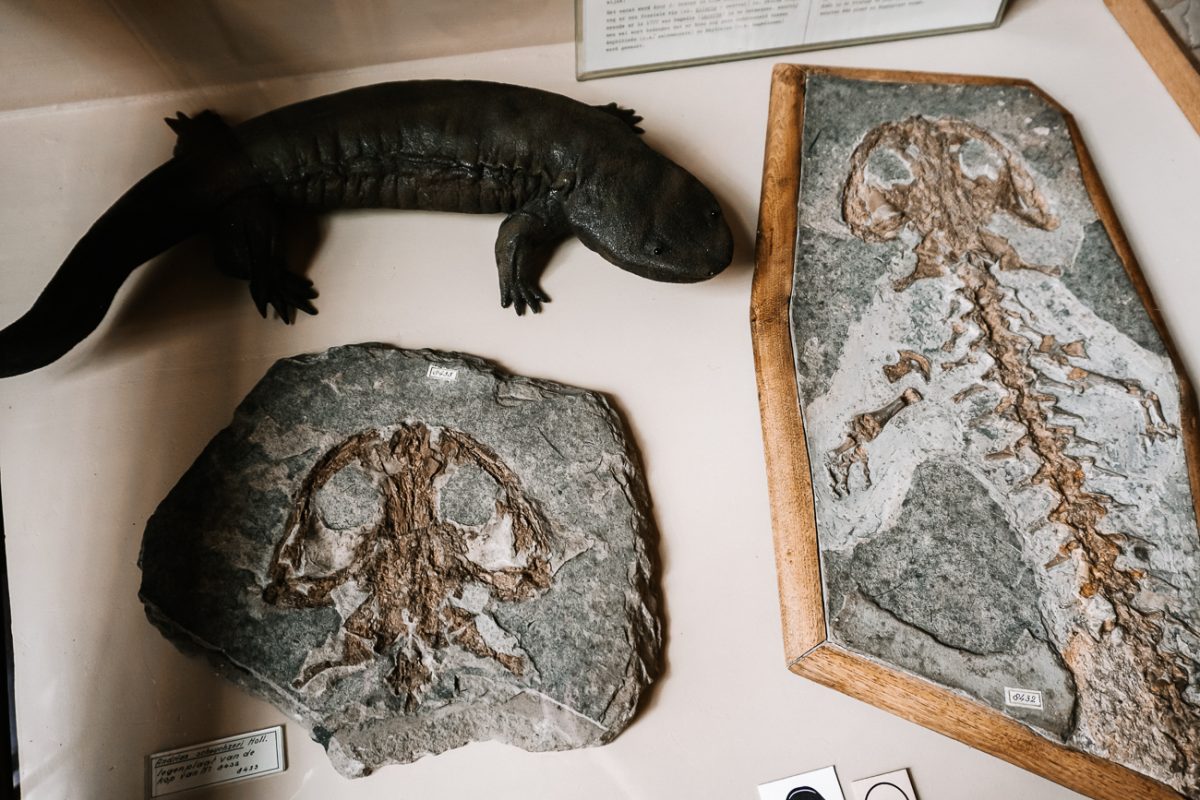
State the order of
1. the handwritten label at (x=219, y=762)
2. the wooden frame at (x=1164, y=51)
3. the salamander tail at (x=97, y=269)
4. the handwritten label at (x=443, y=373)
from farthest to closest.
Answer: the wooden frame at (x=1164, y=51)
the handwritten label at (x=443, y=373)
the salamander tail at (x=97, y=269)
the handwritten label at (x=219, y=762)

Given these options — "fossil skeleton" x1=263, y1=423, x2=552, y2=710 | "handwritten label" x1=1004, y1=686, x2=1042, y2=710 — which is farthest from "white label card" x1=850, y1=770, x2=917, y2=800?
"fossil skeleton" x1=263, y1=423, x2=552, y2=710

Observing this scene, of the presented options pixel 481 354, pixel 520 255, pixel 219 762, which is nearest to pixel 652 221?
pixel 520 255

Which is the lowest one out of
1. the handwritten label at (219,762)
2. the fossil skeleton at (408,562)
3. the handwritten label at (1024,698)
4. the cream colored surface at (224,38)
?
the handwritten label at (219,762)

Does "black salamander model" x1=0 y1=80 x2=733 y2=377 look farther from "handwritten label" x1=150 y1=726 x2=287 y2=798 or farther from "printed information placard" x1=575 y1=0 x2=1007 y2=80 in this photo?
"handwritten label" x1=150 y1=726 x2=287 y2=798

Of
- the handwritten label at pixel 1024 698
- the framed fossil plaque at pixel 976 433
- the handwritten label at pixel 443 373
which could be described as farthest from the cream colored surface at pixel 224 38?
the handwritten label at pixel 1024 698

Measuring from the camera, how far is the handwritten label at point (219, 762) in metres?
1.41

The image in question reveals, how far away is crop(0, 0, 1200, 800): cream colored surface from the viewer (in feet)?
4.82

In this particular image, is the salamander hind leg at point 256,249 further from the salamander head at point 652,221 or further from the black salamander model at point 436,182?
the salamander head at point 652,221

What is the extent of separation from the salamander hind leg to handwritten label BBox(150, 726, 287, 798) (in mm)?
866

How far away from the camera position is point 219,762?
1431 mm

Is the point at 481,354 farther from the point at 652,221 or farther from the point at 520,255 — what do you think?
the point at 652,221

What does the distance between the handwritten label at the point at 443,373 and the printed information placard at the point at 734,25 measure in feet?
3.06

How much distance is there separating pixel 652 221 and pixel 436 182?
0.50m

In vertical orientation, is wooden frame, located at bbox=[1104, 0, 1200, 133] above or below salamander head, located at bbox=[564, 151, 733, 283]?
above
